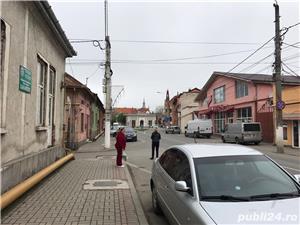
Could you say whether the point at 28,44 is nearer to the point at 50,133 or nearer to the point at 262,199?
the point at 50,133

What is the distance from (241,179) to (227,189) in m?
0.35

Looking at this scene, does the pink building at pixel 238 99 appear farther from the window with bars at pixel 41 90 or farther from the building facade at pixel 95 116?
the window with bars at pixel 41 90

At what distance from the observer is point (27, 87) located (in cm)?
923

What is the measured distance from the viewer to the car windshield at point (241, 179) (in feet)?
14.8

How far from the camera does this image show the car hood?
12.0 feet

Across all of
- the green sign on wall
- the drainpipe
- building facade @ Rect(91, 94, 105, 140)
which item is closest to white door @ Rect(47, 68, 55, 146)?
the green sign on wall

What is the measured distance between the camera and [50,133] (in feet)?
43.8

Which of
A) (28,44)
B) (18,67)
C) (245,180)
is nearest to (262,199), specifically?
(245,180)

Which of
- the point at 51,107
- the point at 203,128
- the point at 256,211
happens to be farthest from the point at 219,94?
the point at 256,211

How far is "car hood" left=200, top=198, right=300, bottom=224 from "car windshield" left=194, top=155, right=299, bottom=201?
0.70 feet

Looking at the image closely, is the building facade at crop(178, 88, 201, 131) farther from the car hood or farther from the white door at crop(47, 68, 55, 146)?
the car hood

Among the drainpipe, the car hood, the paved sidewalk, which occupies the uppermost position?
the car hood

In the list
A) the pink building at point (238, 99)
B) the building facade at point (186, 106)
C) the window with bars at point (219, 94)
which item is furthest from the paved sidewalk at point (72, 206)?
the building facade at point (186, 106)

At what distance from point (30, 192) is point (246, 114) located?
111ft
